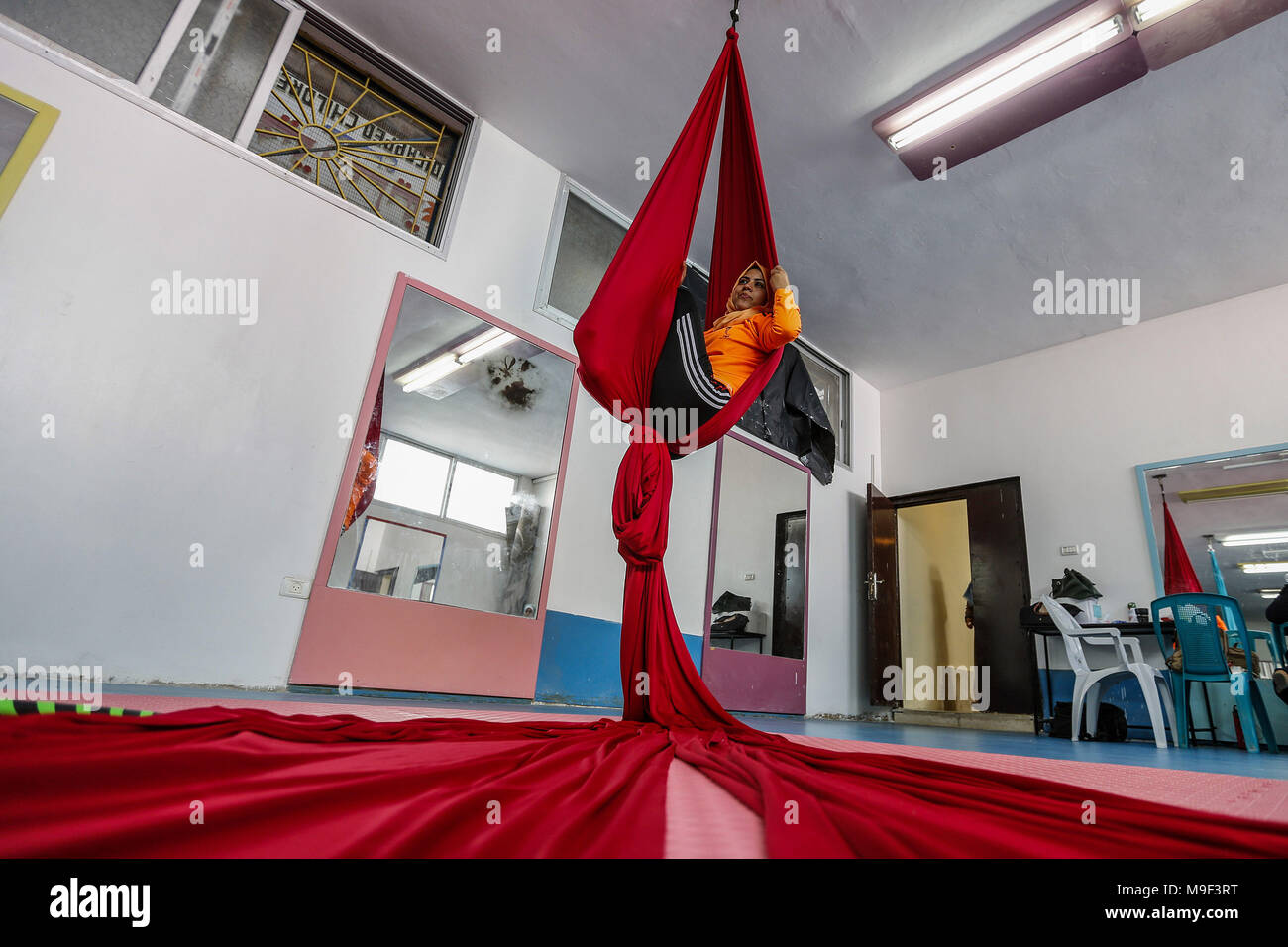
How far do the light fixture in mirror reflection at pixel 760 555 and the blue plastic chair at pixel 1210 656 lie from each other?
2297 mm

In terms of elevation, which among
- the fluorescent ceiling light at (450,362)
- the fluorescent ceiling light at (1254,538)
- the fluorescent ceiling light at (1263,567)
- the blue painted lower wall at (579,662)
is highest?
the fluorescent ceiling light at (450,362)

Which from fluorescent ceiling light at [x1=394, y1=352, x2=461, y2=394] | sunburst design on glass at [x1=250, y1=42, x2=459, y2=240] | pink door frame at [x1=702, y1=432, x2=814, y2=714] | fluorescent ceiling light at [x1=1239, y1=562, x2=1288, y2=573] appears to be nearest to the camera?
sunburst design on glass at [x1=250, y1=42, x2=459, y2=240]

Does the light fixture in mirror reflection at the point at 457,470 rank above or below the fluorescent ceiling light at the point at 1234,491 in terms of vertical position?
below

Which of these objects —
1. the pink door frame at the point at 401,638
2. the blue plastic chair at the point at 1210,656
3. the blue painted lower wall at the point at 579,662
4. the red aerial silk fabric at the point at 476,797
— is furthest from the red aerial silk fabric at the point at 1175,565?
the red aerial silk fabric at the point at 476,797

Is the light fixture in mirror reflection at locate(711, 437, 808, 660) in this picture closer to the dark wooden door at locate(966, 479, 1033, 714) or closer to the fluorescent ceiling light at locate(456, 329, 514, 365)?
the dark wooden door at locate(966, 479, 1033, 714)

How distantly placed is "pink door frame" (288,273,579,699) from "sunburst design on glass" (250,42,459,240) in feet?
1.64

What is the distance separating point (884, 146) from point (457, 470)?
Answer: 10.0 ft

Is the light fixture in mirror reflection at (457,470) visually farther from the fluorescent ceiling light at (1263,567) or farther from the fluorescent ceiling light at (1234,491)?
the fluorescent ceiling light at (1263,567)

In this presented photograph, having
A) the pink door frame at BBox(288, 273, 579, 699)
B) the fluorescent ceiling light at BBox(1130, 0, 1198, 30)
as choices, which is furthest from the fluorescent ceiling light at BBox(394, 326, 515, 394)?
the fluorescent ceiling light at BBox(1130, 0, 1198, 30)

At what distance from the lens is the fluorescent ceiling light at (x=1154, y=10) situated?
2693 mm

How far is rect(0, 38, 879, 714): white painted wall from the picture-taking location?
2191mm

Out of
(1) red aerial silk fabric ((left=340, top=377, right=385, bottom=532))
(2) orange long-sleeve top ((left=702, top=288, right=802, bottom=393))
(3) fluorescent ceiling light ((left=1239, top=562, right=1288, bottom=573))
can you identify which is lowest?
(1) red aerial silk fabric ((left=340, top=377, right=385, bottom=532))
